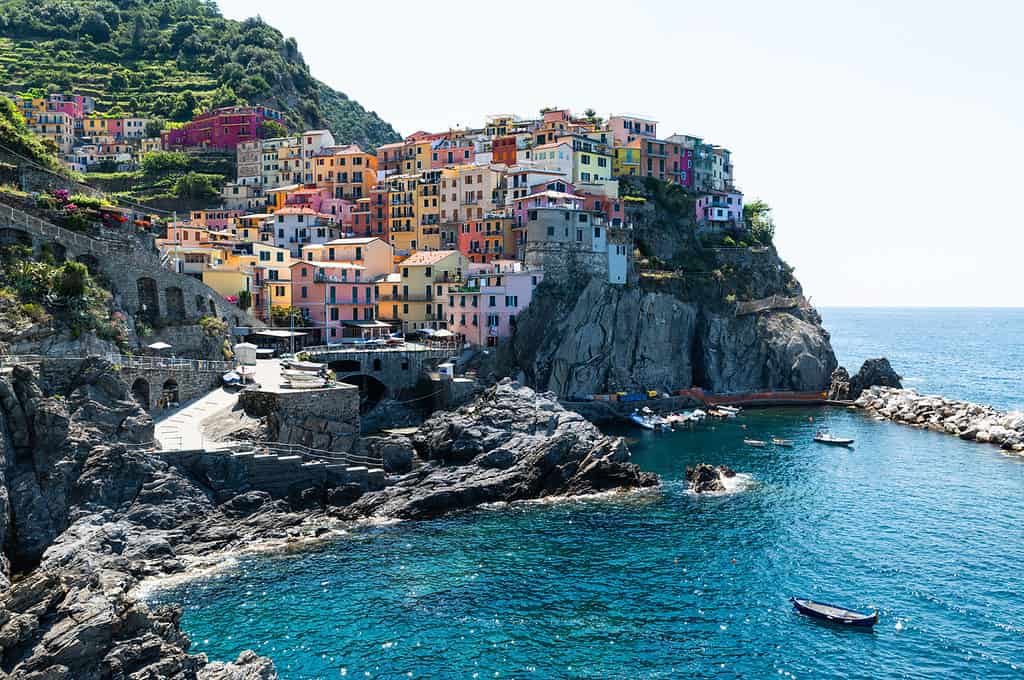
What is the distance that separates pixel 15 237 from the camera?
57.8 meters

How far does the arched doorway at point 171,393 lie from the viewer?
Result: 58.5 metres

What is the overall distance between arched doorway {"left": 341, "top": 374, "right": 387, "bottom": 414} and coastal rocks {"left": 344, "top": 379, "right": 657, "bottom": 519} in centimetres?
803

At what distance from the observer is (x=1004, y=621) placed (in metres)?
40.2

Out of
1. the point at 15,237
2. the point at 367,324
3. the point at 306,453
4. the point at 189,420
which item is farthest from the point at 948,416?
the point at 15,237

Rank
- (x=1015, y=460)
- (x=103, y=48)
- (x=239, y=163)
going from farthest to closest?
(x=103, y=48)
(x=239, y=163)
(x=1015, y=460)

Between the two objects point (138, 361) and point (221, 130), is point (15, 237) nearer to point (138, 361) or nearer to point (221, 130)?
point (138, 361)

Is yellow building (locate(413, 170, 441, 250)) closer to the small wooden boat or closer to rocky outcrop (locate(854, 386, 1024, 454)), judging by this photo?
rocky outcrop (locate(854, 386, 1024, 454))

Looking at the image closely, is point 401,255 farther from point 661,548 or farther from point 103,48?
point 103,48

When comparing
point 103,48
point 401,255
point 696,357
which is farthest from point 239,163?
point 696,357

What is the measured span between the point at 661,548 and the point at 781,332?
2464 inches

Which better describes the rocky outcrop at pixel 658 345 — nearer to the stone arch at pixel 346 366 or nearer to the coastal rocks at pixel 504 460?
the stone arch at pixel 346 366

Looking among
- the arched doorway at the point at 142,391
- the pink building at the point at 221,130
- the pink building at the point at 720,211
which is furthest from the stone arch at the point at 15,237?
the pink building at the point at 720,211

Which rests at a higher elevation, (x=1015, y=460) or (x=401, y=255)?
(x=401, y=255)

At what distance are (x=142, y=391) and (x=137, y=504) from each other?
12645 millimetres
